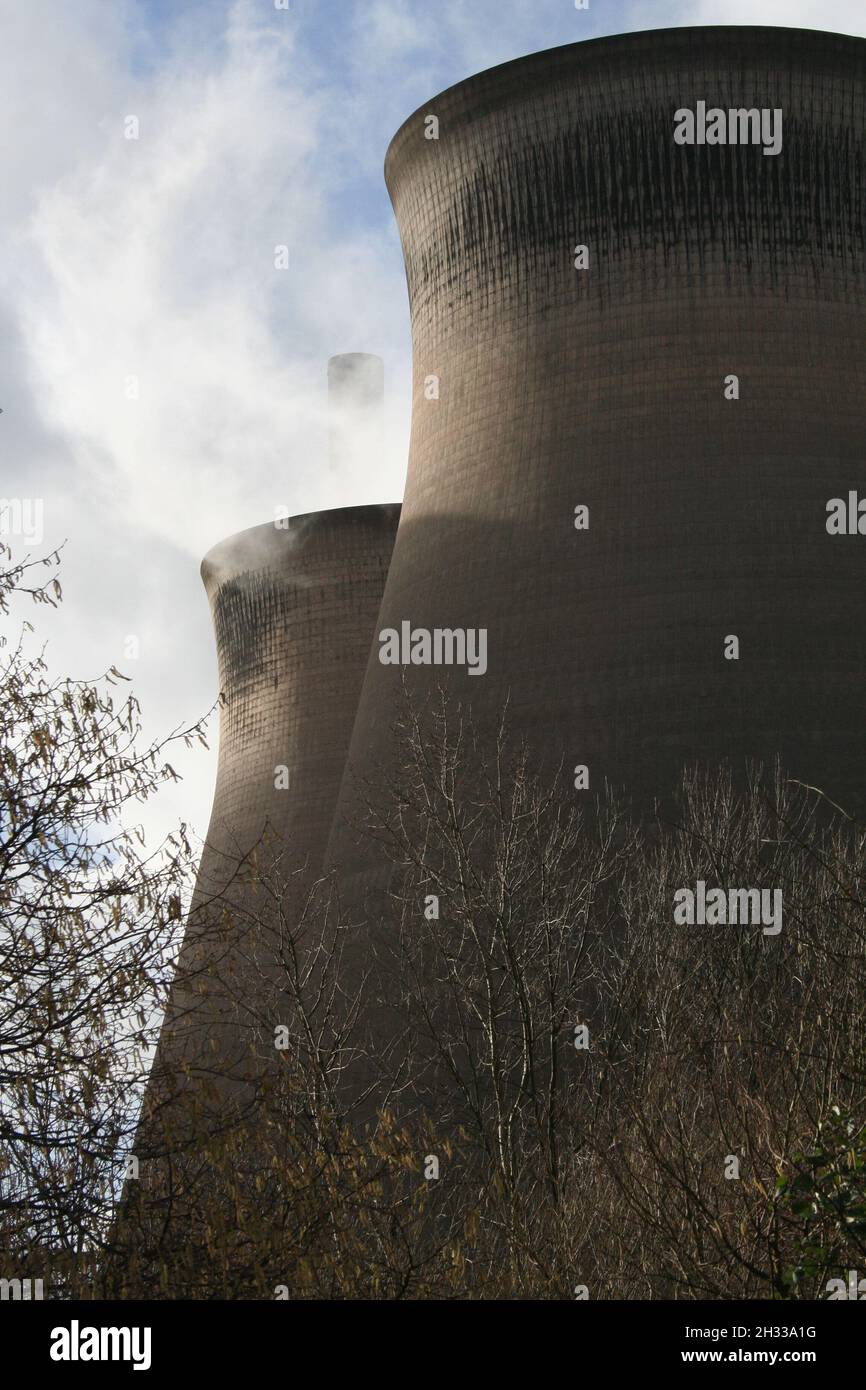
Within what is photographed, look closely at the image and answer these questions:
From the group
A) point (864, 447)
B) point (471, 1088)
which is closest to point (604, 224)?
point (864, 447)

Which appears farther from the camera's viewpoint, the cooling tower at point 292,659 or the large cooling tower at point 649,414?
the cooling tower at point 292,659

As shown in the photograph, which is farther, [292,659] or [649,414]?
[292,659]

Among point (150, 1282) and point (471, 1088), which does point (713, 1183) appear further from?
point (471, 1088)

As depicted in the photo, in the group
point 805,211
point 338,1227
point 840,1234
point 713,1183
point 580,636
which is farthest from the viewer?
point 805,211

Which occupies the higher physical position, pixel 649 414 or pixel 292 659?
pixel 292 659

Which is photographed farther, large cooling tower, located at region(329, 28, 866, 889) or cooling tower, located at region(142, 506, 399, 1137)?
cooling tower, located at region(142, 506, 399, 1137)

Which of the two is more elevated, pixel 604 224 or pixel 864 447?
pixel 604 224

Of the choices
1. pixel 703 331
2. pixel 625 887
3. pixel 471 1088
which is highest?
pixel 703 331
